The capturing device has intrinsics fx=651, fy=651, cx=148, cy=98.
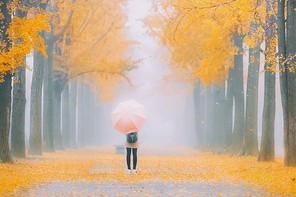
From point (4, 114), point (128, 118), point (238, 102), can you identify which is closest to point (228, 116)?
point (238, 102)

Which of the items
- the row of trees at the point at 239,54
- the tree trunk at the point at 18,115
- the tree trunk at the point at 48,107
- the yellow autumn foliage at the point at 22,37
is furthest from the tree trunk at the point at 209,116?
the yellow autumn foliage at the point at 22,37

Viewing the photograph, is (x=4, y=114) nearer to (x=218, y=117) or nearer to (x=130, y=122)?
(x=130, y=122)

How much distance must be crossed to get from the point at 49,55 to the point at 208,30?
336 inches

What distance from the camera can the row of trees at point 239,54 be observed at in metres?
19.0

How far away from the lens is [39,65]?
28766mm

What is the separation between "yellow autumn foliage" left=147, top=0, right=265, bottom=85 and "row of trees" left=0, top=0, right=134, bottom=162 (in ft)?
11.6

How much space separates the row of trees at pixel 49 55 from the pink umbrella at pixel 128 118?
12.0ft

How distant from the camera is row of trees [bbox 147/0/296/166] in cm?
1903

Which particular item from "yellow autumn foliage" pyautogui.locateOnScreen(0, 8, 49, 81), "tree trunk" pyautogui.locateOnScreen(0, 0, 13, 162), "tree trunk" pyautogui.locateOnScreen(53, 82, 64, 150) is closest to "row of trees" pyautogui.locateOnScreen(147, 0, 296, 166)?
"yellow autumn foliage" pyautogui.locateOnScreen(0, 8, 49, 81)

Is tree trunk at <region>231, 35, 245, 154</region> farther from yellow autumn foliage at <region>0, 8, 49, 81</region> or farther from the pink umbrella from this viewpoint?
the pink umbrella

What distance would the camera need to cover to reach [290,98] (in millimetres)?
18859

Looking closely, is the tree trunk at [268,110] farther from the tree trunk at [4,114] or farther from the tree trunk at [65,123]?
the tree trunk at [65,123]


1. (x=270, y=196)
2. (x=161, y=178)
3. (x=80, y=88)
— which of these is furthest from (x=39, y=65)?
(x=80, y=88)

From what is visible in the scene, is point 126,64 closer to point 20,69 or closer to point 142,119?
point 20,69
